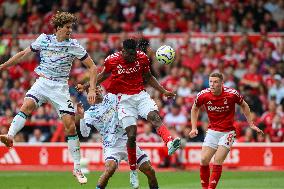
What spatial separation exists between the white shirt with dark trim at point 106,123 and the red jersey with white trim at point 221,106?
1.63m

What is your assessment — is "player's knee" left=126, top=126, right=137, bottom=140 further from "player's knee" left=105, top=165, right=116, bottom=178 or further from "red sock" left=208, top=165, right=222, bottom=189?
"red sock" left=208, top=165, right=222, bottom=189

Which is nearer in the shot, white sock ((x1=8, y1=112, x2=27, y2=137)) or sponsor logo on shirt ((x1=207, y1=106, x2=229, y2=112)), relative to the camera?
white sock ((x1=8, y1=112, x2=27, y2=137))

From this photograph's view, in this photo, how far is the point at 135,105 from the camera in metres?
16.2

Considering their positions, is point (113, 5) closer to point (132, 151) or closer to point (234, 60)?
point (234, 60)

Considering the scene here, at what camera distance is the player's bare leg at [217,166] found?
53.0 ft

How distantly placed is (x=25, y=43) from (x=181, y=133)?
20.0 ft

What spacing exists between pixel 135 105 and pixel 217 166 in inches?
67.7

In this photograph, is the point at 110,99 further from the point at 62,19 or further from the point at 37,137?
the point at 37,137

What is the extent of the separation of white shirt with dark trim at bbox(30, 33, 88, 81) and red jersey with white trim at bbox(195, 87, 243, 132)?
2374 millimetres

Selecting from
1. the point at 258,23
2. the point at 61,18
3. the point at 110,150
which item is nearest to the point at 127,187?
the point at 110,150

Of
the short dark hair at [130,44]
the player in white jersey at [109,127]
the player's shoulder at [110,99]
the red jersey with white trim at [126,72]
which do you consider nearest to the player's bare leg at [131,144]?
the player in white jersey at [109,127]

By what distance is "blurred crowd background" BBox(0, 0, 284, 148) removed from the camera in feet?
81.3

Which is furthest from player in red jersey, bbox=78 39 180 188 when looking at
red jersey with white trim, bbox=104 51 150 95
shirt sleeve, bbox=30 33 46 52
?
shirt sleeve, bbox=30 33 46 52

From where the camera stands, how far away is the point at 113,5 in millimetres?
28719
